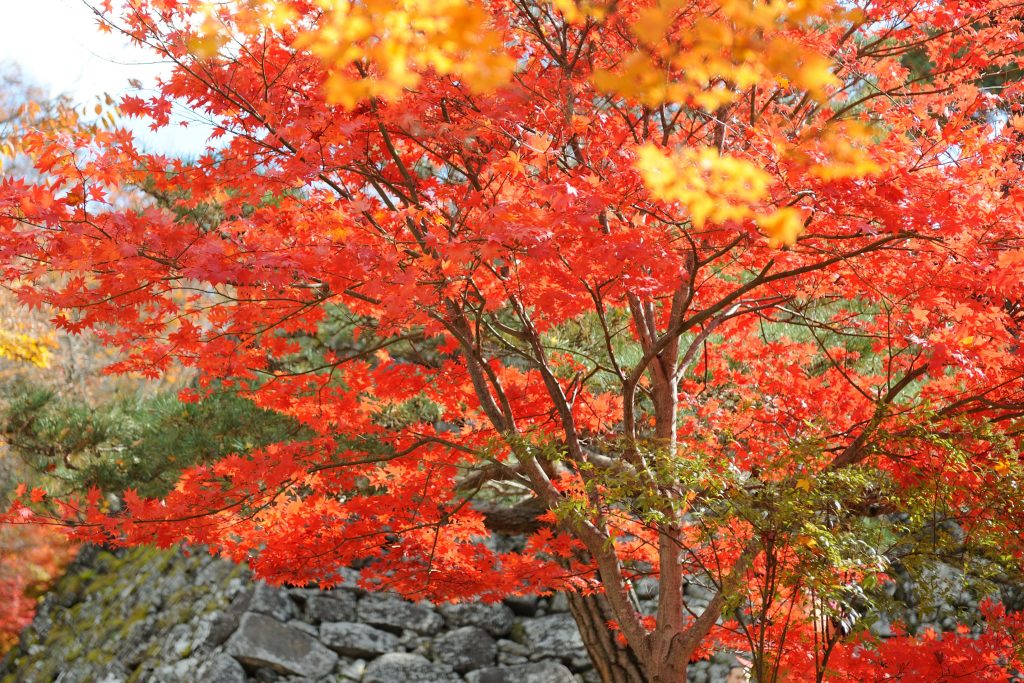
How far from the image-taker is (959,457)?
11.1 feet

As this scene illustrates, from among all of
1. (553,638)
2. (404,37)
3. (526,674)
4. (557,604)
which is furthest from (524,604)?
(404,37)

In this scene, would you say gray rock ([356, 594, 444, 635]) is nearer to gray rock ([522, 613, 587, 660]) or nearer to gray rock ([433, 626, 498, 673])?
gray rock ([433, 626, 498, 673])

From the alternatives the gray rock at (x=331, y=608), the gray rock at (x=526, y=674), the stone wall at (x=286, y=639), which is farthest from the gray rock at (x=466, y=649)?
the gray rock at (x=331, y=608)

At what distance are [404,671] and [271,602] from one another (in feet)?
5.31

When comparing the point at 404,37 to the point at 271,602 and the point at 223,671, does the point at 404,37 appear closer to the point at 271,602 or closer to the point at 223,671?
the point at 223,671

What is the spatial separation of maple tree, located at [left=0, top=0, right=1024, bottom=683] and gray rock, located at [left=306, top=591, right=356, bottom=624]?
3.95 metres

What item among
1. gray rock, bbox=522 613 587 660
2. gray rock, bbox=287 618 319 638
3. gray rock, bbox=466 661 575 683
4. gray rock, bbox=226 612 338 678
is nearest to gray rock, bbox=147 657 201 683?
gray rock, bbox=226 612 338 678

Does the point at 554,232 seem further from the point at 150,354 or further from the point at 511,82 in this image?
the point at 150,354

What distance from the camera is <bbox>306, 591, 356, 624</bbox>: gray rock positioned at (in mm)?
8852

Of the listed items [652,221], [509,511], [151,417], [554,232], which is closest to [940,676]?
[652,221]

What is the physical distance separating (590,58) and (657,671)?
3270 millimetres

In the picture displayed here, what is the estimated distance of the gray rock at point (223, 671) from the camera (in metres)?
8.09

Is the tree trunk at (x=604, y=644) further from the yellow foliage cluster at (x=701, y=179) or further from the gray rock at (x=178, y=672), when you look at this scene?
the gray rock at (x=178, y=672)

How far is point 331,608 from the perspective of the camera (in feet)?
29.3
